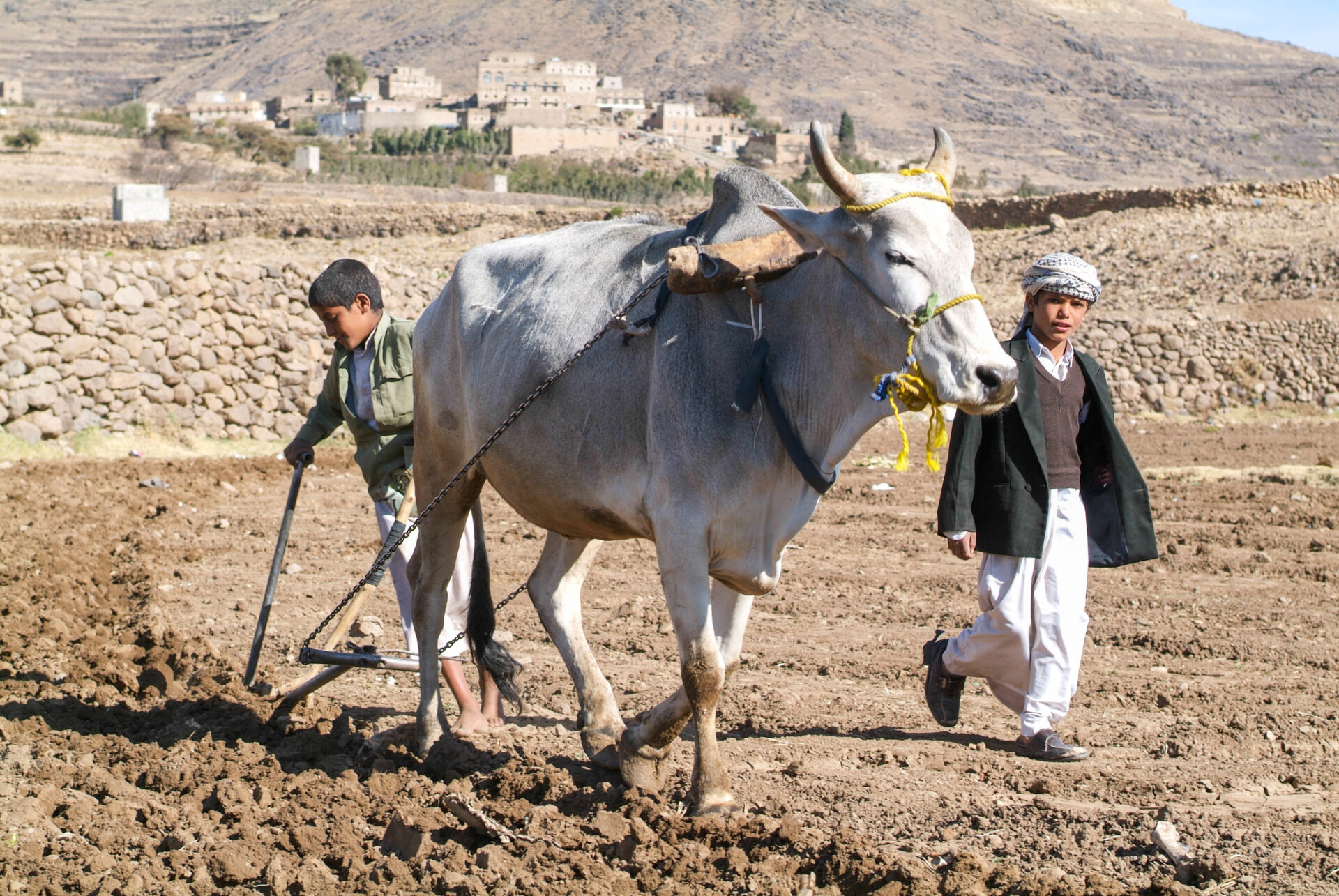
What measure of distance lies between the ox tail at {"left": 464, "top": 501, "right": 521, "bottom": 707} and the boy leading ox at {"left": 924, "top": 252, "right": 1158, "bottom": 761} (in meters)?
1.72

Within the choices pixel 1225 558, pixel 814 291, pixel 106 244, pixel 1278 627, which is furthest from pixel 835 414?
pixel 106 244

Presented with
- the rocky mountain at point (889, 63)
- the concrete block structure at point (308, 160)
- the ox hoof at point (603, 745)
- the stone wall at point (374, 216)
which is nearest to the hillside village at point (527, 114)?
the rocky mountain at point (889, 63)

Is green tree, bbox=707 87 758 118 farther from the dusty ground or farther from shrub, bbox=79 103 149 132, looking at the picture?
the dusty ground

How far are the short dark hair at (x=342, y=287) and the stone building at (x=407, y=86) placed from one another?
13165cm

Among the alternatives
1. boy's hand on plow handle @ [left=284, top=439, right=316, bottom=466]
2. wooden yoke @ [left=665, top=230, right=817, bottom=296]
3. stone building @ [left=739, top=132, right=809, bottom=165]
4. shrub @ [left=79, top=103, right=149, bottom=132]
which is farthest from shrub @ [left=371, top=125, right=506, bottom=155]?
wooden yoke @ [left=665, top=230, right=817, bottom=296]

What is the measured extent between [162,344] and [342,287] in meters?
10.4

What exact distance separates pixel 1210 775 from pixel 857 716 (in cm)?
147

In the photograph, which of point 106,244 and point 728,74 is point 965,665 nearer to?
point 106,244

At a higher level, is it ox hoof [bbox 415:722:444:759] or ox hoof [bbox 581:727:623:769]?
ox hoof [bbox 581:727:623:769]

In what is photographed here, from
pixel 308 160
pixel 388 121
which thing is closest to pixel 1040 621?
pixel 308 160

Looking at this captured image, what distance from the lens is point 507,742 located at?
5.22 meters

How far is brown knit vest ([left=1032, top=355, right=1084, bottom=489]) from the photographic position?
17.5 ft

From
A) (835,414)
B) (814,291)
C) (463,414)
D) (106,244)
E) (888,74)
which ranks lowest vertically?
(106,244)

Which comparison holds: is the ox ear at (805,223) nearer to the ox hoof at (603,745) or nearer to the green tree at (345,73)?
the ox hoof at (603,745)
